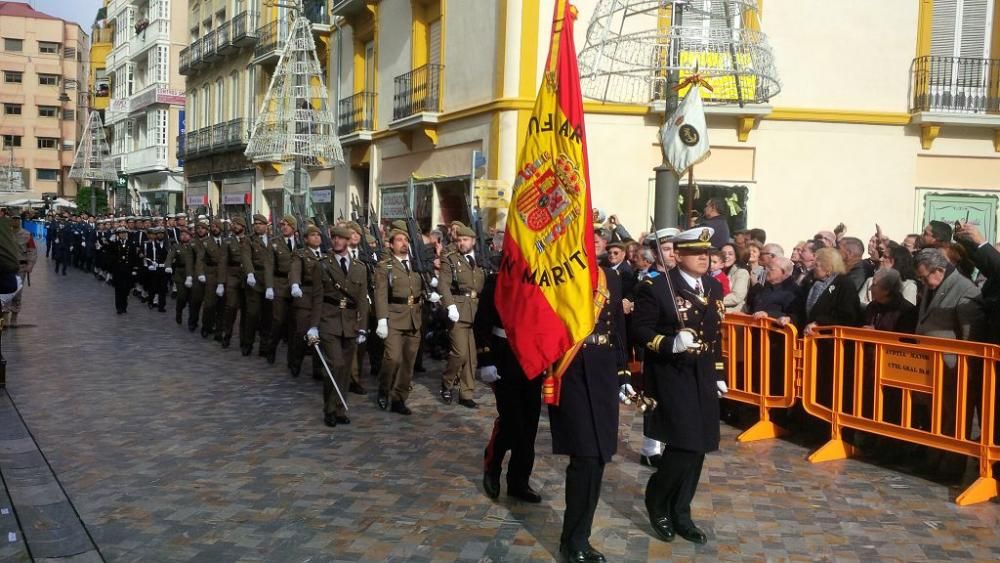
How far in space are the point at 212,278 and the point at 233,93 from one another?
23.3 meters

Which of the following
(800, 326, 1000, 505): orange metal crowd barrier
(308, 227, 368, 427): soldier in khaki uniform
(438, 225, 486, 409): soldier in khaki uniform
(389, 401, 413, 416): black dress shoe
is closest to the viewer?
(800, 326, 1000, 505): orange metal crowd barrier

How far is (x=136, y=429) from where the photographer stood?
27.3 ft

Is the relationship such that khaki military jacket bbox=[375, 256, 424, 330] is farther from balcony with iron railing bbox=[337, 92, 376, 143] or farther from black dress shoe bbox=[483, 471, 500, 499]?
balcony with iron railing bbox=[337, 92, 376, 143]

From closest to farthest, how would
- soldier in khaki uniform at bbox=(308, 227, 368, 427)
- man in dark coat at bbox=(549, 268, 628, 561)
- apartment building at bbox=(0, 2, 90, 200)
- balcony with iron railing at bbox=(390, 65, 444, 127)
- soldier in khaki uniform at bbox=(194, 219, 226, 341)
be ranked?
1. man in dark coat at bbox=(549, 268, 628, 561)
2. soldier in khaki uniform at bbox=(308, 227, 368, 427)
3. soldier in khaki uniform at bbox=(194, 219, 226, 341)
4. balcony with iron railing at bbox=(390, 65, 444, 127)
5. apartment building at bbox=(0, 2, 90, 200)

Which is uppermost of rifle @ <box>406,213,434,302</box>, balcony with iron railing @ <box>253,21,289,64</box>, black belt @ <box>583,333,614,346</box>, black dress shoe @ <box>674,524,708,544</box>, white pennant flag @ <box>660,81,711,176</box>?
balcony with iron railing @ <box>253,21,289,64</box>

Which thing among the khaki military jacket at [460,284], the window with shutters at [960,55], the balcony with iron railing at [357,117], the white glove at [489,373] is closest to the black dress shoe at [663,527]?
the white glove at [489,373]

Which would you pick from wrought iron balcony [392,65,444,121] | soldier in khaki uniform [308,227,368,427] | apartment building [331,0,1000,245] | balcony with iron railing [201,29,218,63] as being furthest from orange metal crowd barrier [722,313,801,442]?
balcony with iron railing [201,29,218,63]

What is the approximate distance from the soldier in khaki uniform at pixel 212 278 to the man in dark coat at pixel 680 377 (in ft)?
32.2

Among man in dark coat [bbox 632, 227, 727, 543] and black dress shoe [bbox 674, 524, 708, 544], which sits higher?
man in dark coat [bbox 632, 227, 727, 543]

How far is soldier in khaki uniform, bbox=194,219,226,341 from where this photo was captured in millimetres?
14516

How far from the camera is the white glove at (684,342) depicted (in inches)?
213

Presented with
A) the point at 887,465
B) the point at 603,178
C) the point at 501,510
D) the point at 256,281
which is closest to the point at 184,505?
the point at 501,510

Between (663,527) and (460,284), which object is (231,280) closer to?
(460,284)

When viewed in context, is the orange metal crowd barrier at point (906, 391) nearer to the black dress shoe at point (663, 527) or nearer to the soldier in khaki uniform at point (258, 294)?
the black dress shoe at point (663, 527)
